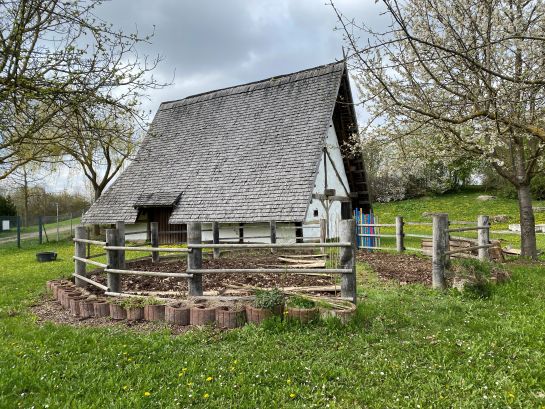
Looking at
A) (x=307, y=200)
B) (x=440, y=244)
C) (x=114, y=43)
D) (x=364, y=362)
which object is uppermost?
(x=114, y=43)

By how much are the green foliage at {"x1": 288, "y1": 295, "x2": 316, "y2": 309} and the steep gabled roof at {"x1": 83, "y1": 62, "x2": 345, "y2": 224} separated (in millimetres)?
7118

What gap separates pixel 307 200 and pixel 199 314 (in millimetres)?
7913

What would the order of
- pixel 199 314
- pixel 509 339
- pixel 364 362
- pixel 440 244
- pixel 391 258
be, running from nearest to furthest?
1. pixel 364 362
2. pixel 509 339
3. pixel 199 314
4. pixel 440 244
5. pixel 391 258

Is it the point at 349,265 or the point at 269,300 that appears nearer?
the point at 269,300

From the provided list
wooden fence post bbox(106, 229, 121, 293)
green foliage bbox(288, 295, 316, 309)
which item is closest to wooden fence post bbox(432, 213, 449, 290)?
green foliage bbox(288, 295, 316, 309)

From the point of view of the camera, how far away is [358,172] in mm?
17578

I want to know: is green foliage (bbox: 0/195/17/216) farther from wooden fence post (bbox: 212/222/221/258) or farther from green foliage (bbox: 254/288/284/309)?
green foliage (bbox: 254/288/284/309)

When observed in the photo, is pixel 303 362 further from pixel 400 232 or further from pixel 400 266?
pixel 400 232

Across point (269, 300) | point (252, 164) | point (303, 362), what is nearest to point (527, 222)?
point (252, 164)

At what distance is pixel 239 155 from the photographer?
52.3 feet

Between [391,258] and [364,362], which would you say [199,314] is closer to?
[364,362]

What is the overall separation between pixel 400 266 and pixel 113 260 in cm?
684

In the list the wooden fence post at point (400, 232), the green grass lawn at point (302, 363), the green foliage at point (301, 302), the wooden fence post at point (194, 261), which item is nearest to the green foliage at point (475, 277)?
the green grass lawn at point (302, 363)

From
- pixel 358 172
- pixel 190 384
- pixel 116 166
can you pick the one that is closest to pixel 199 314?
pixel 190 384
